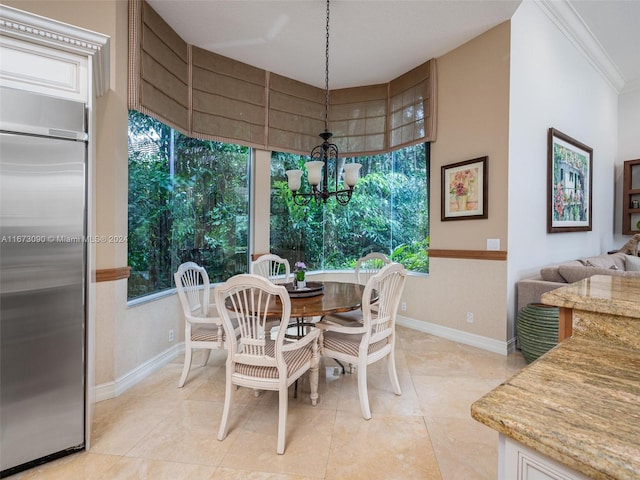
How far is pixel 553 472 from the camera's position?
1.83 feet

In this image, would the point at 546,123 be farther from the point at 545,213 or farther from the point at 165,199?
the point at 165,199

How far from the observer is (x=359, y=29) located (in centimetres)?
318

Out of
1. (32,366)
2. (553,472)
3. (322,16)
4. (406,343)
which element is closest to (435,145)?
(322,16)

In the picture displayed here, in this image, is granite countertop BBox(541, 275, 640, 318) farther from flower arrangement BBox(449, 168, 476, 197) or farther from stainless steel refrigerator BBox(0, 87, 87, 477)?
flower arrangement BBox(449, 168, 476, 197)

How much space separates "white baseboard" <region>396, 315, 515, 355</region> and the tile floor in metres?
0.43

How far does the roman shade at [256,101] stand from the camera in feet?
9.07

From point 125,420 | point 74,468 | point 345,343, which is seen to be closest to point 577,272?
point 345,343

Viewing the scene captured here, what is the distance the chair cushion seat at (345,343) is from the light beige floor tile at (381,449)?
42 centimetres

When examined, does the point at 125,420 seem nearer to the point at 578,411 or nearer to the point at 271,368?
the point at 271,368

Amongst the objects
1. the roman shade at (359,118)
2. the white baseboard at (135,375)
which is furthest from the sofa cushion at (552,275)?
the white baseboard at (135,375)

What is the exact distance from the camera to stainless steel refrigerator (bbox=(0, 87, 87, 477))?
1.53m

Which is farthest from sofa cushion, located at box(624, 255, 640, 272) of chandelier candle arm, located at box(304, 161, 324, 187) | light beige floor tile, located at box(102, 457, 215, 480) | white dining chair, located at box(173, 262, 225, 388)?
light beige floor tile, located at box(102, 457, 215, 480)

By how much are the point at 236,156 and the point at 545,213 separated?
368 cm

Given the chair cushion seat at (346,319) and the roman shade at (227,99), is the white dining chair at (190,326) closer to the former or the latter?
the chair cushion seat at (346,319)
